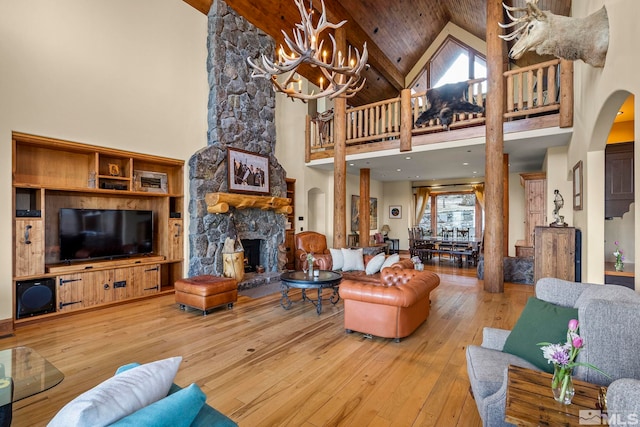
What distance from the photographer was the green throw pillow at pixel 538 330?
1.79 metres

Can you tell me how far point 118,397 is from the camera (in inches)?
37.7

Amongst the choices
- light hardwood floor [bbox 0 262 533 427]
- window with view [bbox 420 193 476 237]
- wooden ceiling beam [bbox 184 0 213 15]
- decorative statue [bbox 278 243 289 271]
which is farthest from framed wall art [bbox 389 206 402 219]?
wooden ceiling beam [bbox 184 0 213 15]

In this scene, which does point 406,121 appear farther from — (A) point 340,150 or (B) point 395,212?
(B) point 395,212

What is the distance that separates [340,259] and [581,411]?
468cm

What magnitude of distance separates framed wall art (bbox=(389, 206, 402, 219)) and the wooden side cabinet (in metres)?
7.13

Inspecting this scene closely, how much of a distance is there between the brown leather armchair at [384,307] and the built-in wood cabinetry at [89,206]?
3463mm

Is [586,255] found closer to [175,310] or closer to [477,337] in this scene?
[477,337]

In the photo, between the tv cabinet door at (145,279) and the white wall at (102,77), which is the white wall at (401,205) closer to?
the white wall at (102,77)

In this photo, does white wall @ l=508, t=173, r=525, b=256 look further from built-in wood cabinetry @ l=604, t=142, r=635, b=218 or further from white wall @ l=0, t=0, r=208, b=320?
white wall @ l=0, t=0, r=208, b=320

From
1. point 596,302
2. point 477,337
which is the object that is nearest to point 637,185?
point 596,302

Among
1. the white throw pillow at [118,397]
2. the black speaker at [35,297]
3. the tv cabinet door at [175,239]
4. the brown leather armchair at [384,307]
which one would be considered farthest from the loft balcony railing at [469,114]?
the white throw pillow at [118,397]

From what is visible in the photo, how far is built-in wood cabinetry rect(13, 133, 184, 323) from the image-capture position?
3.76 m

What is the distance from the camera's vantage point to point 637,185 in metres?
2.10

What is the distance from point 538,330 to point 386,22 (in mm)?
8924
